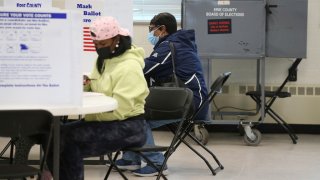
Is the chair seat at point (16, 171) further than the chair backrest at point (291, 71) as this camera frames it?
No

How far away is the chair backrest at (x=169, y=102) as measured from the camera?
11.4 feet

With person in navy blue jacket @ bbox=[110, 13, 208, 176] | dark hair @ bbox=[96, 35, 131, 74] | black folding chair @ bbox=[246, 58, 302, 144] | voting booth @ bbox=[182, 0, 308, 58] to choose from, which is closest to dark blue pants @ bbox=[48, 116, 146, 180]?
dark hair @ bbox=[96, 35, 131, 74]

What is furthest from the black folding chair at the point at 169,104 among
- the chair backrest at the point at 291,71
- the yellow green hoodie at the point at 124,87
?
the chair backrest at the point at 291,71

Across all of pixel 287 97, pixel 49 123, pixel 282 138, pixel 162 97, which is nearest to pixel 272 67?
pixel 287 97

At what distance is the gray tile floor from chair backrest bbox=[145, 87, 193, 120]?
1.99 feet

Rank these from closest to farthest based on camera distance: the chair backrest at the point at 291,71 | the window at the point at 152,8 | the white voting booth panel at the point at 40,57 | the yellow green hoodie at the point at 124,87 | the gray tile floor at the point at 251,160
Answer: the white voting booth panel at the point at 40,57, the yellow green hoodie at the point at 124,87, the gray tile floor at the point at 251,160, the chair backrest at the point at 291,71, the window at the point at 152,8

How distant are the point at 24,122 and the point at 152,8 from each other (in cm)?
430

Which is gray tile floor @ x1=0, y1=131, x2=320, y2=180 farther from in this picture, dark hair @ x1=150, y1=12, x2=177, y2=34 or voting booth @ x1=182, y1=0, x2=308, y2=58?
dark hair @ x1=150, y1=12, x2=177, y2=34

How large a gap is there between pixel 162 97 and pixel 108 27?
74 cm

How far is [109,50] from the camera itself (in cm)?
307

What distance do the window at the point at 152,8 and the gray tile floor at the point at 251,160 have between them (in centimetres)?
134

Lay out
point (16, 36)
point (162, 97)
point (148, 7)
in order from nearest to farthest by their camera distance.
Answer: point (16, 36) < point (162, 97) < point (148, 7)

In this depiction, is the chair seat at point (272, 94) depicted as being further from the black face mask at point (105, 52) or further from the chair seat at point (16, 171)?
the chair seat at point (16, 171)

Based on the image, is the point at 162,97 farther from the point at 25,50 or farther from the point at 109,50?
the point at 25,50
